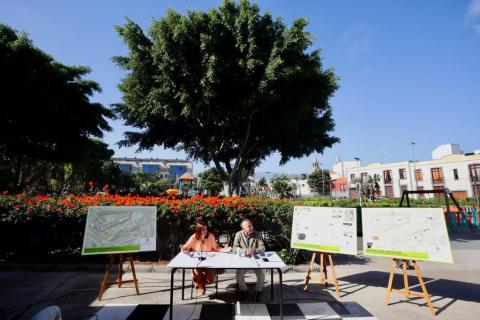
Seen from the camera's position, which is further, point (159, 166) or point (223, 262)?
point (159, 166)

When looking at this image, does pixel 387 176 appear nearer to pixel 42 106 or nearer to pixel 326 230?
pixel 326 230

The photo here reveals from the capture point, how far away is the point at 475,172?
49062 mm

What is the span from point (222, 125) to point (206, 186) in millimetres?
40117

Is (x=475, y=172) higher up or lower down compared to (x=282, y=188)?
higher up

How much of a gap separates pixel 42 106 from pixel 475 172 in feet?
218

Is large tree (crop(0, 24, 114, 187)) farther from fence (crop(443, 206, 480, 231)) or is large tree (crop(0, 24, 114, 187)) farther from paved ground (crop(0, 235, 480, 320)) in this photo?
fence (crop(443, 206, 480, 231))

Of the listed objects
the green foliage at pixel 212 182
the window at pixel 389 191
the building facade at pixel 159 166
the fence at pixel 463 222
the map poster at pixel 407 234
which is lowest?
the fence at pixel 463 222

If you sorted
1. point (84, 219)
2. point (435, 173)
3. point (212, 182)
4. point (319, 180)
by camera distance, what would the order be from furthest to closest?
point (319, 180)
point (435, 173)
point (212, 182)
point (84, 219)

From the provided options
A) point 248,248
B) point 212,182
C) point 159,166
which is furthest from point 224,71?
point 159,166

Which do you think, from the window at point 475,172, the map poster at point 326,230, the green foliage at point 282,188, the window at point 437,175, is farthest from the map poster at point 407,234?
the window at point 437,175

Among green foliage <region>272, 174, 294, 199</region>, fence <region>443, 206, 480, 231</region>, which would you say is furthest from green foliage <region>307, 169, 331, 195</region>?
fence <region>443, 206, 480, 231</region>

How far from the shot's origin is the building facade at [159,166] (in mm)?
117875

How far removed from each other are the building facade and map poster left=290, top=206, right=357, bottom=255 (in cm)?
11512

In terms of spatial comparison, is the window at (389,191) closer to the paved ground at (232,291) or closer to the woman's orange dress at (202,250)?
the paved ground at (232,291)
